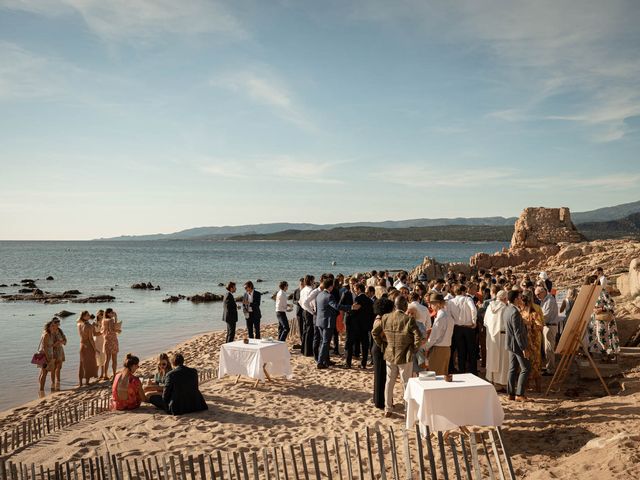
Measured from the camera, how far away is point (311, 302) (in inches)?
469

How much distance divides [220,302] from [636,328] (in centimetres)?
2856

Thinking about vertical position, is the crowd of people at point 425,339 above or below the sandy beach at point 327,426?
above

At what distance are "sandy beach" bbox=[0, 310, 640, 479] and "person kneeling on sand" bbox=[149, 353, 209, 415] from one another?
16 centimetres

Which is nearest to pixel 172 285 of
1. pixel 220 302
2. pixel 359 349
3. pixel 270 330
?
pixel 220 302

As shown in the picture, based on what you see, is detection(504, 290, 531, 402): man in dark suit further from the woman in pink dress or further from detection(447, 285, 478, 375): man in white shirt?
the woman in pink dress

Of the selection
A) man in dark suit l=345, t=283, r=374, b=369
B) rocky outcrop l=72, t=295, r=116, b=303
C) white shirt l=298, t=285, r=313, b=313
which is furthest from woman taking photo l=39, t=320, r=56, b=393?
rocky outcrop l=72, t=295, r=116, b=303

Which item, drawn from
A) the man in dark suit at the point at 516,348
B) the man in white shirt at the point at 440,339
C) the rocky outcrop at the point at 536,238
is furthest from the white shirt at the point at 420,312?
the rocky outcrop at the point at 536,238

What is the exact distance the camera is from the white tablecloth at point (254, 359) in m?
10.1

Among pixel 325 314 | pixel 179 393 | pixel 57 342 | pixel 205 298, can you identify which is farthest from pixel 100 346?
pixel 205 298

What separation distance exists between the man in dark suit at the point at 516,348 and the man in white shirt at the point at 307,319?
16.4 feet

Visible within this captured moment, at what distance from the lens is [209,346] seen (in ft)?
56.1

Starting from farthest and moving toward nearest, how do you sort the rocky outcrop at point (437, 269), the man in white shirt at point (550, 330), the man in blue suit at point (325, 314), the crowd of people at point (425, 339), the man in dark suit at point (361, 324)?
the rocky outcrop at point (437, 269) → the man in dark suit at point (361, 324) → the man in blue suit at point (325, 314) → the man in white shirt at point (550, 330) → the crowd of people at point (425, 339)

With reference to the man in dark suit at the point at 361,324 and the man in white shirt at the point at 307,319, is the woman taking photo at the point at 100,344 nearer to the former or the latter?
the man in white shirt at the point at 307,319

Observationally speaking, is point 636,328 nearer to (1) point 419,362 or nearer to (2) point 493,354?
(2) point 493,354
